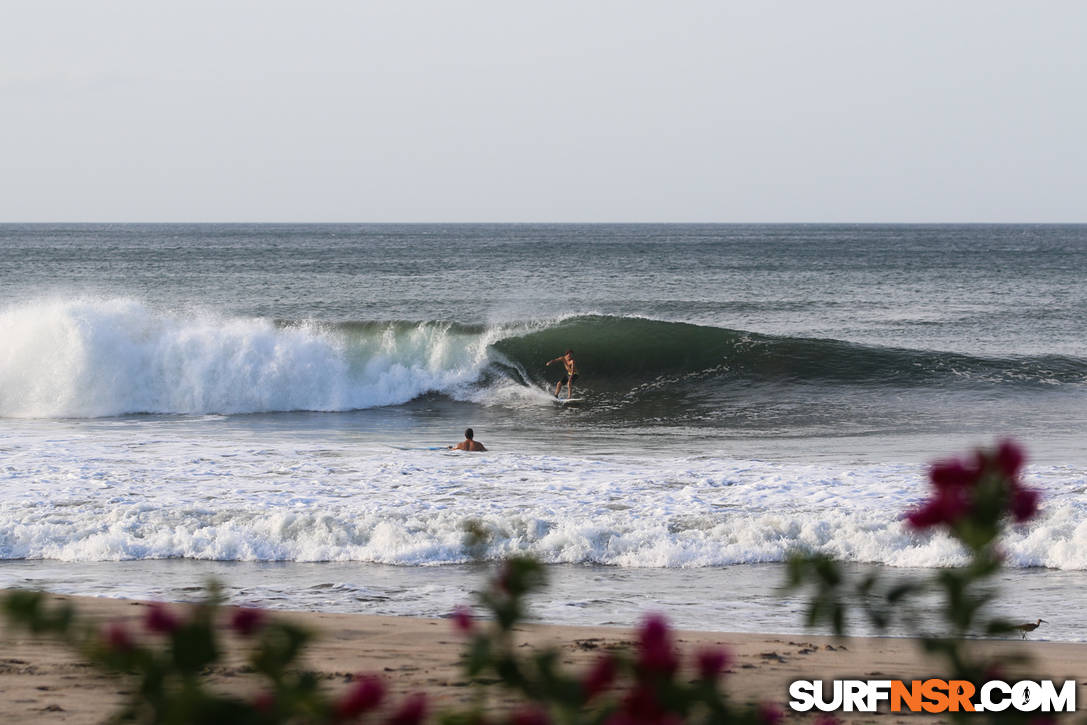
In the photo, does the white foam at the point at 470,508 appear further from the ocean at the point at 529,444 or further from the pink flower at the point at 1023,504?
the pink flower at the point at 1023,504

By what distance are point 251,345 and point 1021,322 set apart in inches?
908

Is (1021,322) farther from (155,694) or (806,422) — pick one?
(155,694)

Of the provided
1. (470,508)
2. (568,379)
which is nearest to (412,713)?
(470,508)

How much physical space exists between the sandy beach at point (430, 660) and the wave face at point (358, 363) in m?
13.5

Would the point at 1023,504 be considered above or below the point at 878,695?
above

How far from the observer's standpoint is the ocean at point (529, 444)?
852cm

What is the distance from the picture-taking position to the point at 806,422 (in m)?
17.8

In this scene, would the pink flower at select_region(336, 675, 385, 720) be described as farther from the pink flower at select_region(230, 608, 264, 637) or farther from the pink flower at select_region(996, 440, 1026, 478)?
the pink flower at select_region(996, 440, 1026, 478)

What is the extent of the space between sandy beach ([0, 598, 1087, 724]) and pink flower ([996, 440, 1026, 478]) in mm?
3985

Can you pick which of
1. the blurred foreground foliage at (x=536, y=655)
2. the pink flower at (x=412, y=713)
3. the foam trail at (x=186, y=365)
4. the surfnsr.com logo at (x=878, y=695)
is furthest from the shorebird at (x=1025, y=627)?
the foam trail at (x=186, y=365)

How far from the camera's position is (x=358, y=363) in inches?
890

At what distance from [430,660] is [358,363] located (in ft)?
55.6

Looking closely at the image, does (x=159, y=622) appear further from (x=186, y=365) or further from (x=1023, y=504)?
(x=186, y=365)

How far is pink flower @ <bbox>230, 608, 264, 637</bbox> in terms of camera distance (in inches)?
64.6
